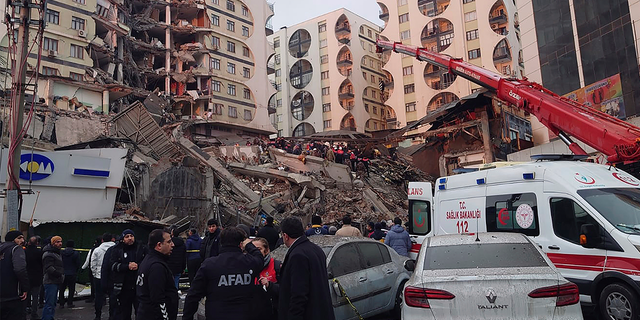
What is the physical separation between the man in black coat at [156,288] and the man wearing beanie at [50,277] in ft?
15.0

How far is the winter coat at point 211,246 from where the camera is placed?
8.39 meters

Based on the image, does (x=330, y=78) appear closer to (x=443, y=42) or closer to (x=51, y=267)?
(x=443, y=42)

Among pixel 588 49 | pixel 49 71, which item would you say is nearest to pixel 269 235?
pixel 588 49

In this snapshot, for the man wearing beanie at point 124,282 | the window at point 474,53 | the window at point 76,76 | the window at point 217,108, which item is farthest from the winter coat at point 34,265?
the window at point 474,53

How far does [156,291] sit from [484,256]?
3.68m

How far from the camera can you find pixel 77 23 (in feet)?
124

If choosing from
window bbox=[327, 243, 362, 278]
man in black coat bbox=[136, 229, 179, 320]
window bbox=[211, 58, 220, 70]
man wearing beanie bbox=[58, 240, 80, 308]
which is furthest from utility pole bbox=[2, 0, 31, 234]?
window bbox=[211, 58, 220, 70]

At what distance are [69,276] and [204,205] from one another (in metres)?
8.45

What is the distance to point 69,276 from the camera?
9805 millimetres

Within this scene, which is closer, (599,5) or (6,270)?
(6,270)

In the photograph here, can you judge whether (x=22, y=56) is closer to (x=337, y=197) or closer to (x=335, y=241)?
(x=335, y=241)

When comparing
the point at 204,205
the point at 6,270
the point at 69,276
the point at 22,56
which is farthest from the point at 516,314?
the point at 204,205

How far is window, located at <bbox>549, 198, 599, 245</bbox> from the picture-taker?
6.70 meters

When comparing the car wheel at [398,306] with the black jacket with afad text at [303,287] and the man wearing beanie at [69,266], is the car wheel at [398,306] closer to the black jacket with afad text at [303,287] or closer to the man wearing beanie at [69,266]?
the black jacket with afad text at [303,287]
